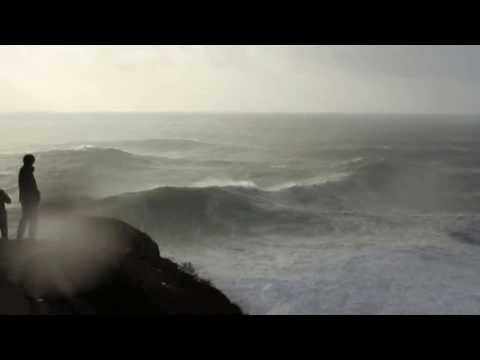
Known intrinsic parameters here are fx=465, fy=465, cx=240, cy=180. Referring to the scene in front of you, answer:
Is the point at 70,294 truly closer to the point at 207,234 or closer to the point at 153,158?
the point at 207,234

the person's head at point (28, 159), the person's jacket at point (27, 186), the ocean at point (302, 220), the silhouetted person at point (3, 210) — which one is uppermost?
the person's head at point (28, 159)

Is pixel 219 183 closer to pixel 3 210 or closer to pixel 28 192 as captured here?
pixel 3 210

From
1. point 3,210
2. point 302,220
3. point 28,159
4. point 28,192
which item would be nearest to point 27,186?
point 28,192

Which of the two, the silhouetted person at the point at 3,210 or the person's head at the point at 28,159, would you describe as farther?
the silhouetted person at the point at 3,210

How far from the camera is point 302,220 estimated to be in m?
18.7

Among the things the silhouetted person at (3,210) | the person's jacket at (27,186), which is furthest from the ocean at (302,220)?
the person's jacket at (27,186)

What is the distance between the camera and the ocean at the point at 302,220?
10.2 m

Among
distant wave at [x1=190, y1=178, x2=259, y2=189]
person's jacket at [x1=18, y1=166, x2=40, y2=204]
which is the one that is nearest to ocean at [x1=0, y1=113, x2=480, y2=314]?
distant wave at [x1=190, y1=178, x2=259, y2=189]

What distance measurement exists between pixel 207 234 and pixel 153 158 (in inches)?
973

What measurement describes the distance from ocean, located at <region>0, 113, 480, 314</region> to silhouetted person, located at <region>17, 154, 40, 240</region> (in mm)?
4226

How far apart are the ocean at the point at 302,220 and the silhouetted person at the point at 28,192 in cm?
423

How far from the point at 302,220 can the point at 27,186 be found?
12.5m

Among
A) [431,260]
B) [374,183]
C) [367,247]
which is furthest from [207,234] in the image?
[374,183]

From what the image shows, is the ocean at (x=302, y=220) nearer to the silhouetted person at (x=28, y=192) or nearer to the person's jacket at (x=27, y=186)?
the silhouetted person at (x=28, y=192)
